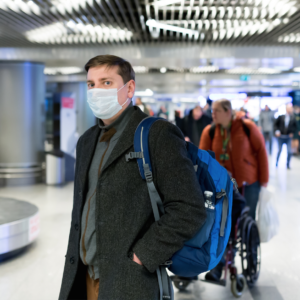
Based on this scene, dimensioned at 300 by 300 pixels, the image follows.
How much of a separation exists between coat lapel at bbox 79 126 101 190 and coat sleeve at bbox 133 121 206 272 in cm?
33

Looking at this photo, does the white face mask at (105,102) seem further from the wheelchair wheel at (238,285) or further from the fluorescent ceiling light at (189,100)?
the fluorescent ceiling light at (189,100)

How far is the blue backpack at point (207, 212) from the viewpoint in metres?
1.45

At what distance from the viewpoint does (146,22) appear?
6816 millimetres

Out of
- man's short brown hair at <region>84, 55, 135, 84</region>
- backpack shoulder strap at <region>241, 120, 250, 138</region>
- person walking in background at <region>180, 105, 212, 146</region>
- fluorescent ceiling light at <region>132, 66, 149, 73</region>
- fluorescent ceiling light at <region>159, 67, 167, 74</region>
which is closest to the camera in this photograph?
man's short brown hair at <region>84, 55, 135, 84</region>

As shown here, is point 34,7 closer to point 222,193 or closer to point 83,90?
point 222,193

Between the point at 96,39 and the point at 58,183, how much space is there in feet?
12.4

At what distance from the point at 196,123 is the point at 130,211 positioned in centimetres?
773

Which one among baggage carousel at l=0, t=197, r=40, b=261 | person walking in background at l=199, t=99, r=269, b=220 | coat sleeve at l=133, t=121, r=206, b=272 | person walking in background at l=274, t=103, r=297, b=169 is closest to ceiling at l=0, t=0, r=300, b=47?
person walking in background at l=199, t=99, r=269, b=220

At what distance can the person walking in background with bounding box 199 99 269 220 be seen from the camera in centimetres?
371

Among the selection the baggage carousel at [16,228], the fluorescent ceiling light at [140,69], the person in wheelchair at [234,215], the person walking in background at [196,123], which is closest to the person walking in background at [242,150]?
the person in wheelchair at [234,215]

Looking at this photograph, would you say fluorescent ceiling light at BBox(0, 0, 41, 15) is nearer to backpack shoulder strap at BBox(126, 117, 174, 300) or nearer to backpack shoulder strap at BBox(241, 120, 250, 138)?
backpack shoulder strap at BBox(241, 120, 250, 138)

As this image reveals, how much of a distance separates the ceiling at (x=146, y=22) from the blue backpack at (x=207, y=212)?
15.3ft

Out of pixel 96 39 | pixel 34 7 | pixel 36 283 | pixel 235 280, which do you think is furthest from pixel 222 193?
pixel 96 39

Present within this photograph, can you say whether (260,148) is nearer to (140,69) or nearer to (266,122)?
(140,69)
